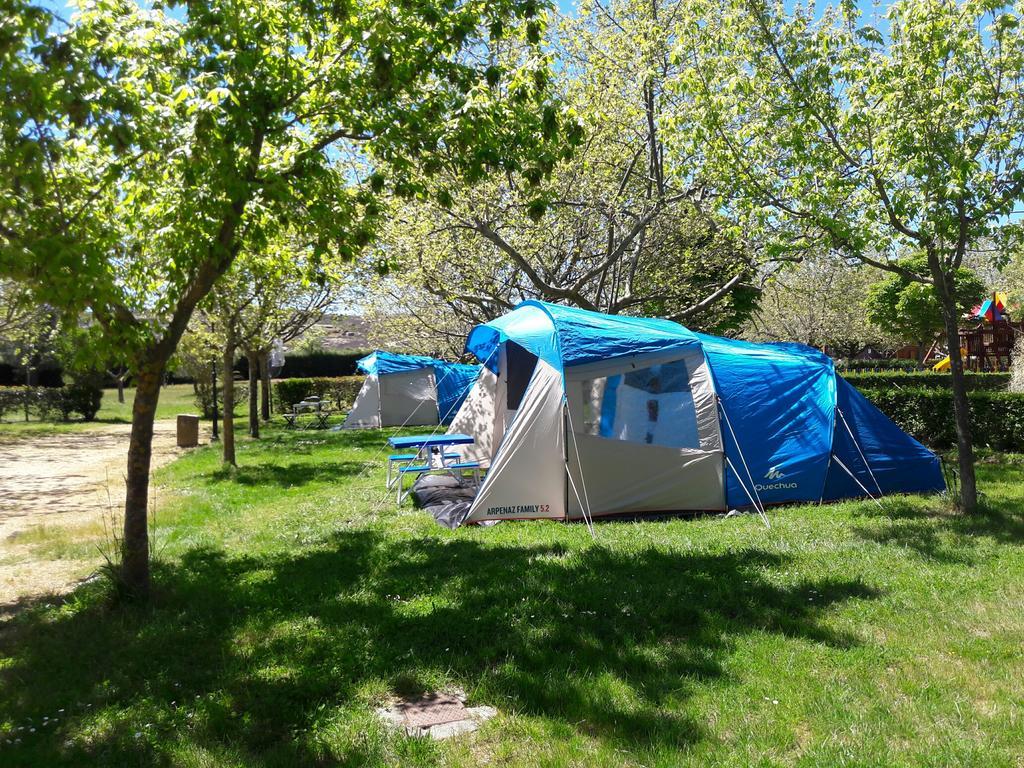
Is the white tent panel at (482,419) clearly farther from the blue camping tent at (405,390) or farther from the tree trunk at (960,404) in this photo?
the blue camping tent at (405,390)

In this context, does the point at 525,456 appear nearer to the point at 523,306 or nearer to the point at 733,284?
the point at 523,306

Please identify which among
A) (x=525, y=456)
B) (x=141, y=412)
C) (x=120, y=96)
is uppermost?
(x=120, y=96)

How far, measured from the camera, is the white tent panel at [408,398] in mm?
22734

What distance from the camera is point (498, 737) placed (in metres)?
3.65

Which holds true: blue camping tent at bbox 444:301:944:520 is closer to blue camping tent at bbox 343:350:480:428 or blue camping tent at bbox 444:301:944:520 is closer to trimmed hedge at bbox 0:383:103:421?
blue camping tent at bbox 343:350:480:428

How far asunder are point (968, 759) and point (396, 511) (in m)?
6.65

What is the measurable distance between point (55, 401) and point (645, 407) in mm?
24605

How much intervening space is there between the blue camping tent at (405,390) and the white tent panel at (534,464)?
14.0m

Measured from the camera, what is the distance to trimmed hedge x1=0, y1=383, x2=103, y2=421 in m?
26.3

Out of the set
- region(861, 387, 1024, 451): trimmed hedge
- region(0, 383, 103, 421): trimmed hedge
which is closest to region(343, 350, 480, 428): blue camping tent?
region(0, 383, 103, 421): trimmed hedge

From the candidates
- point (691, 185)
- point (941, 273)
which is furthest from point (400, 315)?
point (941, 273)

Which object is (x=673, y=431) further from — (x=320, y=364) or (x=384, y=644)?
(x=320, y=364)

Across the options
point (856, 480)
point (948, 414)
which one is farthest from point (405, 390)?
point (856, 480)

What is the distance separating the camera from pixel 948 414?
43.1 ft
